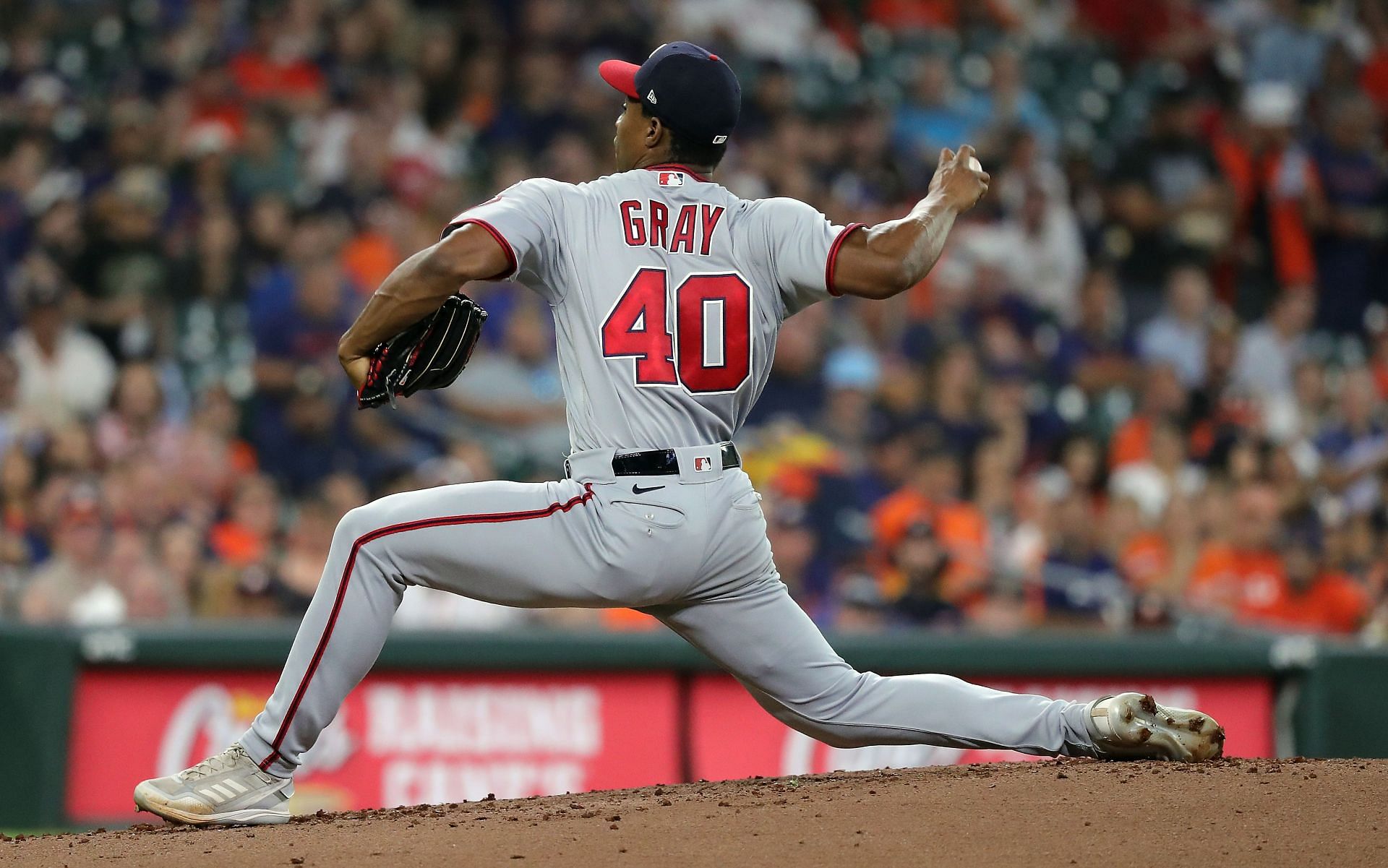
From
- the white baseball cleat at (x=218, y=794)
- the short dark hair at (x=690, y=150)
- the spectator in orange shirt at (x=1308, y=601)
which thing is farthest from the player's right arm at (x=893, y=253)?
A: the spectator in orange shirt at (x=1308, y=601)

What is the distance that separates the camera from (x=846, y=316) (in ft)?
32.6

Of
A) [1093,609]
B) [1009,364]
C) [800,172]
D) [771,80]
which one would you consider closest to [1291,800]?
[1093,609]

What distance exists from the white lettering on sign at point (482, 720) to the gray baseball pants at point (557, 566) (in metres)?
3.04

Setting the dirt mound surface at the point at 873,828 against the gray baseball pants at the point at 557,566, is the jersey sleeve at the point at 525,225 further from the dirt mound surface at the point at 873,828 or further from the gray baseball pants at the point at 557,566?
the dirt mound surface at the point at 873,828

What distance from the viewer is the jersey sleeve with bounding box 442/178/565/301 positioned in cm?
371

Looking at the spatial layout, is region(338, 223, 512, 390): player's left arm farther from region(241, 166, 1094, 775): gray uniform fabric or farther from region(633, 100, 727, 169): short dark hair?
region(633, 100, 727, 169): short dark hair

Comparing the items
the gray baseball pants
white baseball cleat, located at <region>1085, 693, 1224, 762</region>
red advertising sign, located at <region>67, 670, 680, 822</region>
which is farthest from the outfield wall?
the gray baseball pants

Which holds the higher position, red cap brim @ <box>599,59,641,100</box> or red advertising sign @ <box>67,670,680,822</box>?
red cap brim @ <box>599,59,641,100</box>

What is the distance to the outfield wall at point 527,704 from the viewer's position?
22.3 feet

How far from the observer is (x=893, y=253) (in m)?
3.78

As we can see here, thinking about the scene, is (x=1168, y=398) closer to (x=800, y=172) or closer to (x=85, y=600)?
(x=800, y=172)

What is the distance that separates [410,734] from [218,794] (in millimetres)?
3112

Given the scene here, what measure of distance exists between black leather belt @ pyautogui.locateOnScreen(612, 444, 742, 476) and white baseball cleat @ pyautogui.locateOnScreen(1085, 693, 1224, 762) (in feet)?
4.18

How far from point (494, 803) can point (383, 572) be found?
2.69ft
